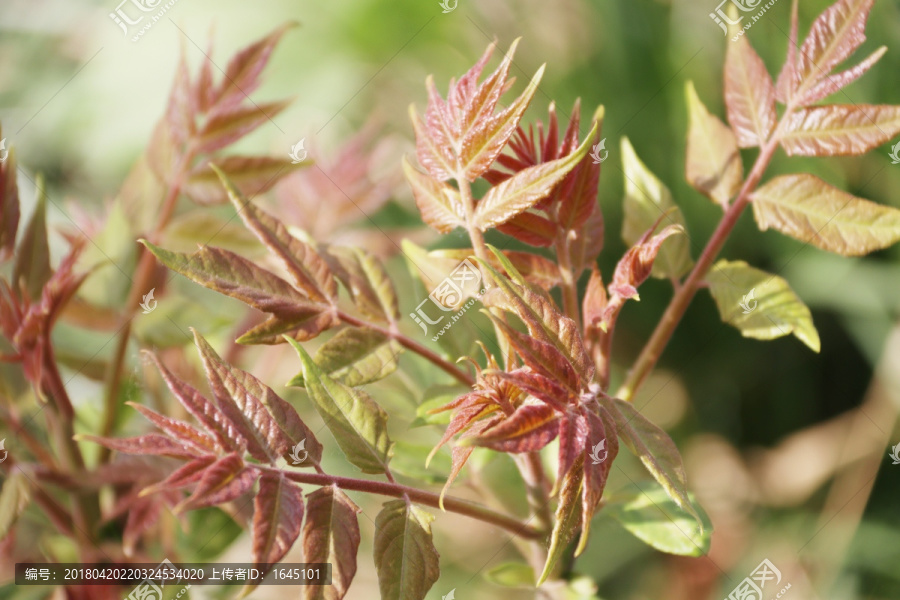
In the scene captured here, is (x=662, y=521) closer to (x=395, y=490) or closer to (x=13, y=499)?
(x=395, y=490)

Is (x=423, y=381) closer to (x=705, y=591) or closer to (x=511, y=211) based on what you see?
(x=511, y=211)

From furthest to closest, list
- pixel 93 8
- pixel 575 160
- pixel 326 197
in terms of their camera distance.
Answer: pixel 93 8 < pixel 326 197 < pixel 575 160

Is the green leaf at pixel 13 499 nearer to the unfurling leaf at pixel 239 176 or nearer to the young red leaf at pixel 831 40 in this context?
the unfurling leaf at pixel 239 176

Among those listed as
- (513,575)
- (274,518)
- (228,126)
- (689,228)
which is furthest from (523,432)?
(689,228)

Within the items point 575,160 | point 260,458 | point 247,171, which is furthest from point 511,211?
point 247,171

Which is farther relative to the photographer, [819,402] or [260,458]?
[819,402]

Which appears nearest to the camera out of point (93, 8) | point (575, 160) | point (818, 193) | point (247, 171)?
point (575, 160)

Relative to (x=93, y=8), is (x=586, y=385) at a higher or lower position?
lower

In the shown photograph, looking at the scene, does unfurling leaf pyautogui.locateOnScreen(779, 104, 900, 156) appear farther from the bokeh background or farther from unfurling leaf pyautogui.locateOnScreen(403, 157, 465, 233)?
the bokeh background
